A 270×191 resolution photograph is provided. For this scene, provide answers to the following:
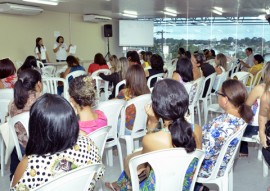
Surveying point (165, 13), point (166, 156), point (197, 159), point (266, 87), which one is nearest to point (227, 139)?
point (197, 159)

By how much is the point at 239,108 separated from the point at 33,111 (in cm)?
148

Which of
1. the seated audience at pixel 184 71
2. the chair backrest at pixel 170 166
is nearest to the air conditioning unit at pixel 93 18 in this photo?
the seated audience at pixel 184 71

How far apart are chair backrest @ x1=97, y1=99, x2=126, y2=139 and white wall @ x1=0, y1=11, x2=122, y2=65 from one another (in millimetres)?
7292

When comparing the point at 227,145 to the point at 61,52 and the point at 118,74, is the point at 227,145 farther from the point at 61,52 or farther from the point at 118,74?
the point at 61,52

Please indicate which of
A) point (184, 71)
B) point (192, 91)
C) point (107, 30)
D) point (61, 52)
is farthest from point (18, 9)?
point (192, 91)

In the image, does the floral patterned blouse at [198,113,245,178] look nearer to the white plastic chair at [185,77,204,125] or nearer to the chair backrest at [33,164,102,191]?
the chair backrest at [33,164,102,191]

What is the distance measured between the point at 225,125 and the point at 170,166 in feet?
2.49

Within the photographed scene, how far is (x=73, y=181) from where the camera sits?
4.64 feet

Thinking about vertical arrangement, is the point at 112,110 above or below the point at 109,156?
above

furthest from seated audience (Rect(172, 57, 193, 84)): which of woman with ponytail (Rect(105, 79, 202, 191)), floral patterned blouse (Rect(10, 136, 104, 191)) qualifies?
floral patterned blouse (Rect(10, 136, 104, 191))

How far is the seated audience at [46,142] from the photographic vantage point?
1.54 metres

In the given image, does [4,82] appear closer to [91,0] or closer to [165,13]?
[91,0]

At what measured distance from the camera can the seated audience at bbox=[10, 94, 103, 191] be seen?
1.54 metres

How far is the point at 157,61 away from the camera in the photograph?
557cm
